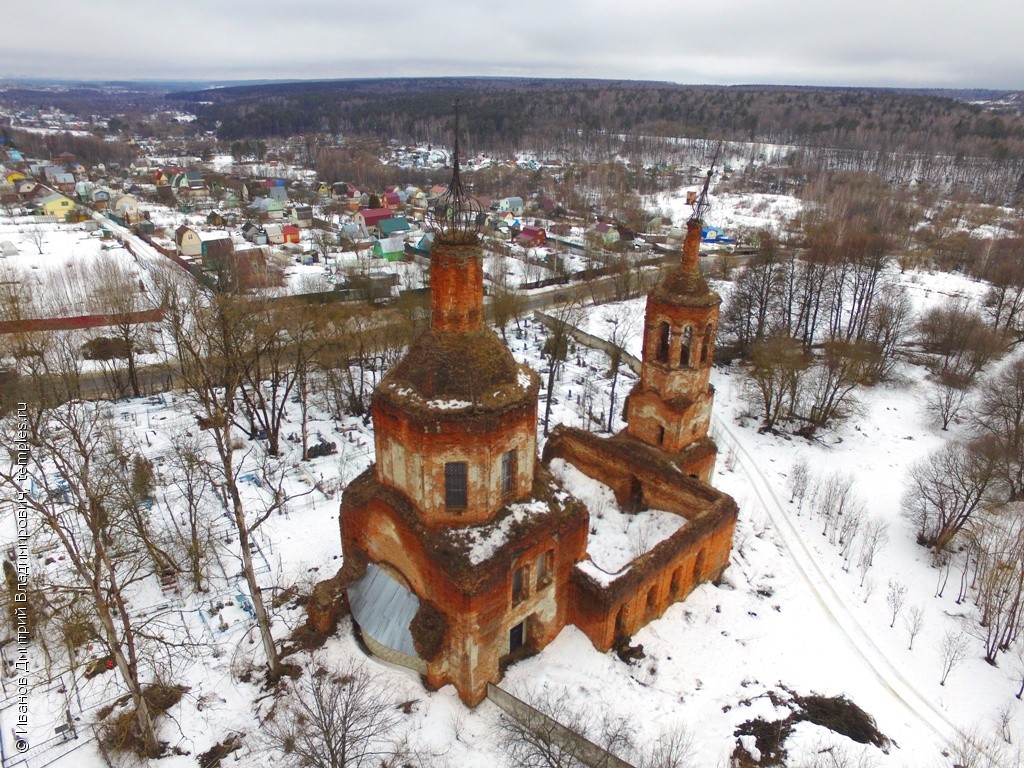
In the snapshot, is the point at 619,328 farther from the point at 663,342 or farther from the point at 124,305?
the point at 124,305

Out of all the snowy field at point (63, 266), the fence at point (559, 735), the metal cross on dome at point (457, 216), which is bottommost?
the fence at point (559, 735)

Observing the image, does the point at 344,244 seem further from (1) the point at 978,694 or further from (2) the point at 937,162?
(2) the point at 937,162

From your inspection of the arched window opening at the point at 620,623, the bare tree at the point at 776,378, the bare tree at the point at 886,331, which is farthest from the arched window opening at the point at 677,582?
the bare tree at the point at 886,331

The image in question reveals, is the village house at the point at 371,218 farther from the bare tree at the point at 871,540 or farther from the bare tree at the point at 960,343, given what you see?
the bare tree at the point at 871,540

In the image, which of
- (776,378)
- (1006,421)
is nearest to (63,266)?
(776,378)

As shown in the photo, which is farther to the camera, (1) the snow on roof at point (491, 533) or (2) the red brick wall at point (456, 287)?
(1) the snow on roof at point (491, 533)

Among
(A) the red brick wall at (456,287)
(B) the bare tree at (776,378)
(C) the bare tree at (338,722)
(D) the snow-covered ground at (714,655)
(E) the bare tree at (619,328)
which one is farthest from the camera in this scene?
(E) the bare tree at (619,328)

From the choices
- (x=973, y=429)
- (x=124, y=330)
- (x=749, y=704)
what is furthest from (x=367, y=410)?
(x=973, y=429)
